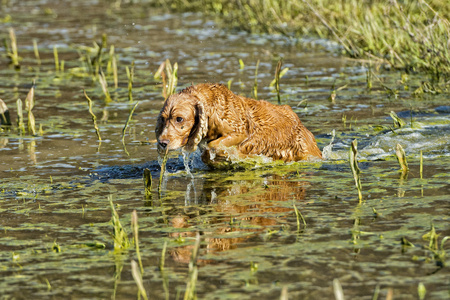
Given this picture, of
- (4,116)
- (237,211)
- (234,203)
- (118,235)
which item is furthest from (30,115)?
(118,235)

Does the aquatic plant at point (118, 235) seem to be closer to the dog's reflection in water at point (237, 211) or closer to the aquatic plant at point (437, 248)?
the dog's reflection in water at point (237, 211)

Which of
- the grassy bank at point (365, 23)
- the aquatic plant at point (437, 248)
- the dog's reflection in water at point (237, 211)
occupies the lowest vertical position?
the dog's reflection in water at point (237, 211)

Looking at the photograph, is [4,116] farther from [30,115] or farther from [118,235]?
[118,235]

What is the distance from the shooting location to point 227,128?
264 inches

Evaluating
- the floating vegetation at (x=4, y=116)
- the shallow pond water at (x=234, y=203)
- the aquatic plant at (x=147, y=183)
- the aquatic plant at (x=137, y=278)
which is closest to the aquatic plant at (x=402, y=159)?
the shallow pond water at (x=234, y=203)

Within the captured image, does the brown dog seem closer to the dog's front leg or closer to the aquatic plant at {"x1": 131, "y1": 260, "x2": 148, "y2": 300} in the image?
the dog's front leg

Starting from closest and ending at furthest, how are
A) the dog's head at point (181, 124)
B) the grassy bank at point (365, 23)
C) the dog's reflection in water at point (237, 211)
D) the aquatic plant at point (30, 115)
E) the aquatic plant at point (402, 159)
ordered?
the dog's reflection in water at point (237, 211), the aquatic plant at point (402, 159), the dog's head at point (181, 124), the aquatic plant at point (30, 115), the grassy bank at point (365, 23)

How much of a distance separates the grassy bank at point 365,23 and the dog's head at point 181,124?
129 inches

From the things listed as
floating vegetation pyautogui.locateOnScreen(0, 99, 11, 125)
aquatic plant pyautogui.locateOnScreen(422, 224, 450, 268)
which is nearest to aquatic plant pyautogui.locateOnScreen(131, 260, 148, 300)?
aquatic plant pyautogui.locateOnScreen(422, 224, 450, 268)

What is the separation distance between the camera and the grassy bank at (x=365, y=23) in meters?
9.81

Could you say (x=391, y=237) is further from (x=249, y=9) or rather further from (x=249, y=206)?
(x=249, y=9)

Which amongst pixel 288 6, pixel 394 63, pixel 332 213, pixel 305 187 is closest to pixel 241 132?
pixel 305 187

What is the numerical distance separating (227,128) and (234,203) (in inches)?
41.6

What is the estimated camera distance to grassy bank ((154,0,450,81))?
9812 millimetres
